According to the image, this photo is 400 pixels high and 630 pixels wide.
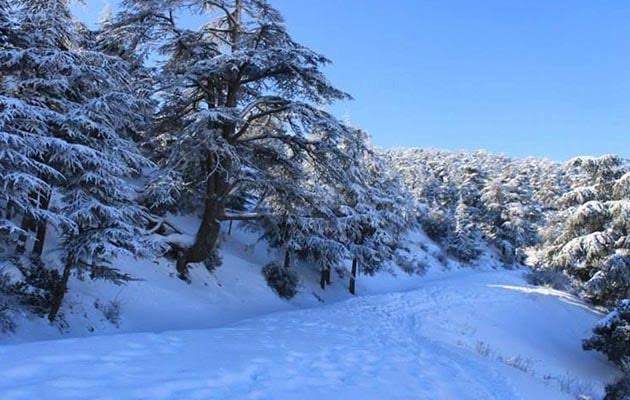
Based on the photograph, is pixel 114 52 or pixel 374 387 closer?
pixel 374 387

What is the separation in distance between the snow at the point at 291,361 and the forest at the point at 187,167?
1755 mm

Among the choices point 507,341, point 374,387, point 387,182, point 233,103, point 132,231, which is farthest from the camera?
point 387,182

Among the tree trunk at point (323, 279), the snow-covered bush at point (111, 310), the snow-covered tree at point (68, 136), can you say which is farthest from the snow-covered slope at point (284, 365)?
the tree trunk at point (323, 279)

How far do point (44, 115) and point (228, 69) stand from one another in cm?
560

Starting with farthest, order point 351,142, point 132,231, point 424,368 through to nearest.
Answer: point 351,142 < point 132,231 < point 424,368

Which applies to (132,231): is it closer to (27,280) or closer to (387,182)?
(27,280)

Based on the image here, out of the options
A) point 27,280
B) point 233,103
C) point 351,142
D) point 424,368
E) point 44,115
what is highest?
point 233,103

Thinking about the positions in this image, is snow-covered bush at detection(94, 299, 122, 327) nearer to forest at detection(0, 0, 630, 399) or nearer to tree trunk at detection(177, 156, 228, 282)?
forest at detection(0, 0, 630, 399)

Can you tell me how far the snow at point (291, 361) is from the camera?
4484 mm

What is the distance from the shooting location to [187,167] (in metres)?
12.7

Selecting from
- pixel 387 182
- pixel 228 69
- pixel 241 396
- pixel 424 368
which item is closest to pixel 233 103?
pixel 228 69

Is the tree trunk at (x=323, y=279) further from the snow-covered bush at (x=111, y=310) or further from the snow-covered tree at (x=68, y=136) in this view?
the snow-covered tree at (x=68, y=136)

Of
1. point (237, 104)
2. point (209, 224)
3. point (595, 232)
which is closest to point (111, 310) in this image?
point (209, 224)

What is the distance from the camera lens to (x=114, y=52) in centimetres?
1295
